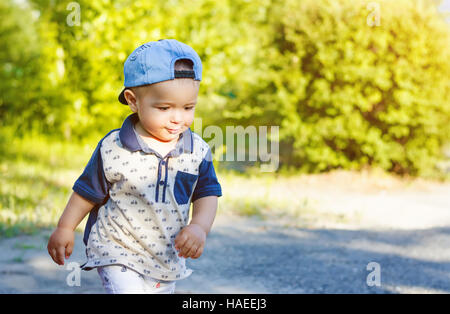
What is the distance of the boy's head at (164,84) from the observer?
212 centimetres

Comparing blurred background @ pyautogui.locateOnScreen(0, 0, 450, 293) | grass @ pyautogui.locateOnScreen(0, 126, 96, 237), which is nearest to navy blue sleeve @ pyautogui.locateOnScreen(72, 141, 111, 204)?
blurred background @ pyautogui.locateOnScreen(0, 0, 450, 293)

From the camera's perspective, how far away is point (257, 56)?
952cm

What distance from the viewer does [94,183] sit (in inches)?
89.8

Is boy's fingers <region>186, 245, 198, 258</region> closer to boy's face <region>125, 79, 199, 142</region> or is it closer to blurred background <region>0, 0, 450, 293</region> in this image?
boy's face <region>125, 79, 199, 142</region>

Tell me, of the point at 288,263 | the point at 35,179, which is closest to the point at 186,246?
the point at 288,263

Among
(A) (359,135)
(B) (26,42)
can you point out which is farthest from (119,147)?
(B) (26,42)

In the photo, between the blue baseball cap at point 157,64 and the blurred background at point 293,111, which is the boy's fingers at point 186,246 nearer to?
the blue baseball cap at point 157,64

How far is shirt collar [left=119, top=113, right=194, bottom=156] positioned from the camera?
7.42 feet

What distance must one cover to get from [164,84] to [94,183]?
0.52 metres

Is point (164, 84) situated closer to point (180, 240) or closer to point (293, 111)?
point (180, 240)

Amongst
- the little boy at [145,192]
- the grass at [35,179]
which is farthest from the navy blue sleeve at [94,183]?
the grass at [35,179]

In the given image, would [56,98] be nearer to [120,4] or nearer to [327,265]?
[120,4]

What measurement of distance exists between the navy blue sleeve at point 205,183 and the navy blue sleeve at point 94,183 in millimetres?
384

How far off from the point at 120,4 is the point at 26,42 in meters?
7.59
